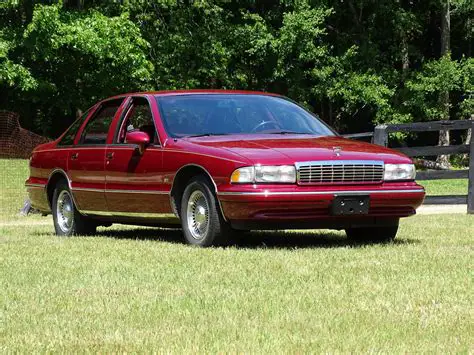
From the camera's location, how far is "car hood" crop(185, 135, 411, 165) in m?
9.73

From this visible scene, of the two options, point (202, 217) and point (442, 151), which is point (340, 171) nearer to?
point (202, 217)

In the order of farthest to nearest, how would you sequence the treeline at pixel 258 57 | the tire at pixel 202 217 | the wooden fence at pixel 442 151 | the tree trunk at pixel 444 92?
the tree trunk at pixel 444 92
the treeline at pixel 258 57
the wooden fence at pixel 442 151
the tire at pixel 202 217

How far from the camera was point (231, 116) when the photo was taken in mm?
11047

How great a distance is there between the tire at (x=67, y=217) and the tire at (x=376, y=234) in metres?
3.22

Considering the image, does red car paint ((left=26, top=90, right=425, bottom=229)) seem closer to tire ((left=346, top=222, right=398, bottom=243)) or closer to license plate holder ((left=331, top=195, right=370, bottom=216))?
license plate holder ((left=331, top=195, right=370, bottom=216))

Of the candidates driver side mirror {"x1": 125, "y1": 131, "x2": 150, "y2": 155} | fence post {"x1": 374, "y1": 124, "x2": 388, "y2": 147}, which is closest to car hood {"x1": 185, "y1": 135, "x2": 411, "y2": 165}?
driver side mirror {"x1": 125, "y1": 131, "x2": 150, "y2": 155}

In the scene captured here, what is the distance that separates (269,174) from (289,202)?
0.31 metres

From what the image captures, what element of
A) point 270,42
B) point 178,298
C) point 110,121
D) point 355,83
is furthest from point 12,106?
point 178,298

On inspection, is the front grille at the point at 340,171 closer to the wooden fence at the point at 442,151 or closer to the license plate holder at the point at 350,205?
the license plate holder at the point at 350,205

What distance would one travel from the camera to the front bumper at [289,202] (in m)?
9.61

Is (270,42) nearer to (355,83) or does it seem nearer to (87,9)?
(355,83)

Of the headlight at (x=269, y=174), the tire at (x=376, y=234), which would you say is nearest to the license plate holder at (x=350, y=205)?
the headlight at (x=269, y=174)

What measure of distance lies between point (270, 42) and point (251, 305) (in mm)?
36593

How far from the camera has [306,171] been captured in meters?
9.69
